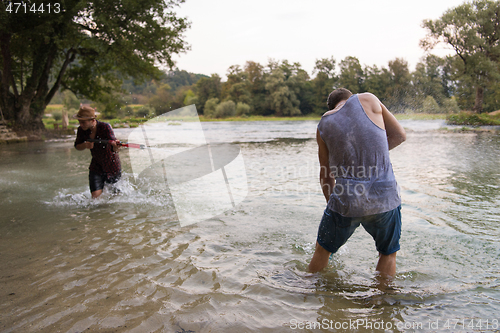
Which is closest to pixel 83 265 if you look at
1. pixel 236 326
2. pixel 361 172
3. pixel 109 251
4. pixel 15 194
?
pixel 109 251

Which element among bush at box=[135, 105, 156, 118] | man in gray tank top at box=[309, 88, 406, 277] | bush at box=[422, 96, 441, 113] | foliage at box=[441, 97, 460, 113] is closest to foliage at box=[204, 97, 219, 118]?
bush at box=[422, 96, 441, 113]

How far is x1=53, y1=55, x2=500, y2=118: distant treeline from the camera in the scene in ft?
103

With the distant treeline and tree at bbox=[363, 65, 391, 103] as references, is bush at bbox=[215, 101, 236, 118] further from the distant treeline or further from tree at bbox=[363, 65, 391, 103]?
tree at bbox=[363, 65, 391, 103]

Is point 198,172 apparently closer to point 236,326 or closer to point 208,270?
point 208,270

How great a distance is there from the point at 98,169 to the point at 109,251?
2.53 m

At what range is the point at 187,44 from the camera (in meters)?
24.7

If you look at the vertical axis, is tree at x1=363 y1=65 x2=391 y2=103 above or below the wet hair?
above

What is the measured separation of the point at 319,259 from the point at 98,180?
4.90 meters

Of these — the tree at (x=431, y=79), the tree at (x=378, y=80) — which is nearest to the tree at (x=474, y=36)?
the tree at (x=431, y=79)

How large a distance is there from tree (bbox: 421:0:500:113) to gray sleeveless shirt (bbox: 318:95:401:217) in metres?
44.5

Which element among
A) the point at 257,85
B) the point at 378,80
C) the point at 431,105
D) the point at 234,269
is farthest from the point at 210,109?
the point at 234,269

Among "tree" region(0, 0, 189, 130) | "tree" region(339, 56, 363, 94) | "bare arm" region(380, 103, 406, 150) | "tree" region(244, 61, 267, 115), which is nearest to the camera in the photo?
"bare arm" region(380, 103, 406, 150)

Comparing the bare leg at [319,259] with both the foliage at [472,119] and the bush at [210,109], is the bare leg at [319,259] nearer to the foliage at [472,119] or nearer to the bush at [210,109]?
the foliage at [472,119]

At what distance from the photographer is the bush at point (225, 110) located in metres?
71.3
